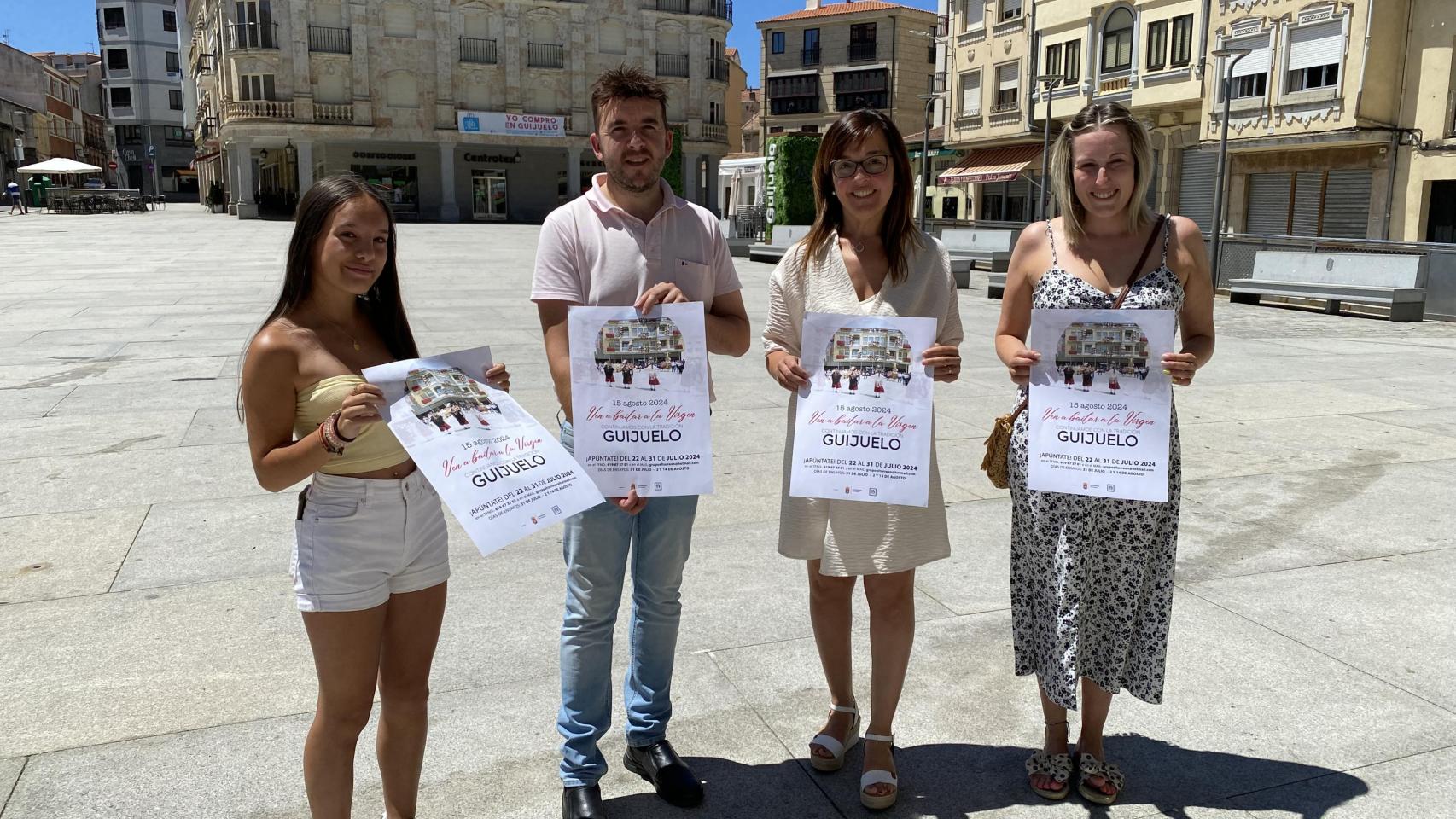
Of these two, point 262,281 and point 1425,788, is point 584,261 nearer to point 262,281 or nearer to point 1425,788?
point 1425,788

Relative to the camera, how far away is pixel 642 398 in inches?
108

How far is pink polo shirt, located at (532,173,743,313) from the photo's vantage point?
9.07ft

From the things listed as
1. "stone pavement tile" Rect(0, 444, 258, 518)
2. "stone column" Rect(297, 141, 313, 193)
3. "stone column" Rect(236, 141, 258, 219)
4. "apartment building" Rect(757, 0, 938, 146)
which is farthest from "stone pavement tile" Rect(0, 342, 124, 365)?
"apartment building" Rect(757, 0, 938, 146)

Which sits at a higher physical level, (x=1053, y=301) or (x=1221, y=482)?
(x=1053, y=301)

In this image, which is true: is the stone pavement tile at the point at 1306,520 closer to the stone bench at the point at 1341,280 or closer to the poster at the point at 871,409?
the poster at the point at 871,409

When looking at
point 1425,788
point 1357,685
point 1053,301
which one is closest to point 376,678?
point 1053,301

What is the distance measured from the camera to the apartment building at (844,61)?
6856cm

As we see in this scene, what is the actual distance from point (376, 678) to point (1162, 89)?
Answer: 3275cm

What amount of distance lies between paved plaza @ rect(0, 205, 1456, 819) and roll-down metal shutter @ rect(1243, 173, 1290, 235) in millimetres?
22780

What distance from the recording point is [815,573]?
10.0 ft

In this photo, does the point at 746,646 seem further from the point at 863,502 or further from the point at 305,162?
the point at 305,162

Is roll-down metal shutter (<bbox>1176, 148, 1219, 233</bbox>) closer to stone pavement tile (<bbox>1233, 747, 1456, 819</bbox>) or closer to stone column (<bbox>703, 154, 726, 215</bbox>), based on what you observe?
stone pavement tile (<bbox>1233, 747, 1456, 819</bbox>)

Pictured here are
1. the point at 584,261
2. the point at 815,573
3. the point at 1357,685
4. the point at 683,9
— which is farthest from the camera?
the point at 683,9

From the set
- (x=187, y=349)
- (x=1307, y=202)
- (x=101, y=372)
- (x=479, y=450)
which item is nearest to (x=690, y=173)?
(x=1307, y=202)
